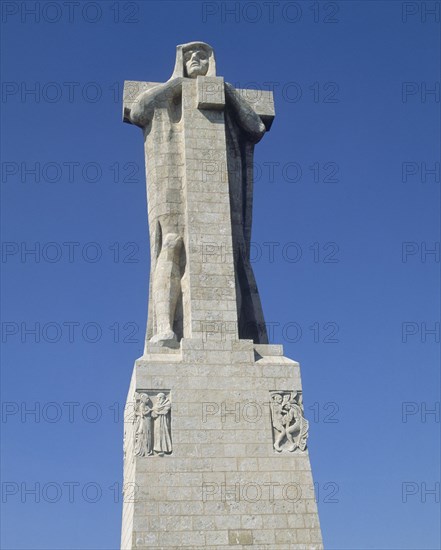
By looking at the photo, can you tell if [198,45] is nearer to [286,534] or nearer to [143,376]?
[143,376]

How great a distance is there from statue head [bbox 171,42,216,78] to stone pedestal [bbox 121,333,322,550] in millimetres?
6532

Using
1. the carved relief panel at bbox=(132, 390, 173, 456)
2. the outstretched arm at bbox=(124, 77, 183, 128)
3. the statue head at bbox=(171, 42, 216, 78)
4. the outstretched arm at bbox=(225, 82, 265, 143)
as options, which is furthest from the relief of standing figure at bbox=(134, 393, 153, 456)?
the statue head at bbox=(171, 42, 216, 78)

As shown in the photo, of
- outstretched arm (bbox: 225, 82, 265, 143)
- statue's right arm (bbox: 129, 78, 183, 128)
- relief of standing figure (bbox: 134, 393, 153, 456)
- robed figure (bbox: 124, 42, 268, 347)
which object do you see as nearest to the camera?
relief of standing figure (bbox: 134, 393, 153, 456)

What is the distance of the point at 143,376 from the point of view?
623 inches

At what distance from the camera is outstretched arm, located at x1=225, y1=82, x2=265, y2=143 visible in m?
18.9

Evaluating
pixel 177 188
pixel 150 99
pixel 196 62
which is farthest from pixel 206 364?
pixel 196 62

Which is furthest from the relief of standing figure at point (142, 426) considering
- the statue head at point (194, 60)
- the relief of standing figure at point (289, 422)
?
the statue head at point (194, 60)

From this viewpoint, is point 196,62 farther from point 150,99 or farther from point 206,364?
point 206,364

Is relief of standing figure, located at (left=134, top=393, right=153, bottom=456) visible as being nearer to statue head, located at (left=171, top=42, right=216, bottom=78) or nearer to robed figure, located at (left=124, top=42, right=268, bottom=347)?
robed figure, located at (left=124, top=42, right=268, bottom=347)

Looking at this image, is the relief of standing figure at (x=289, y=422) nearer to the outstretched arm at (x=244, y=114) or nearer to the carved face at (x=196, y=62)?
the outstretched arm at (x=244, y=114)

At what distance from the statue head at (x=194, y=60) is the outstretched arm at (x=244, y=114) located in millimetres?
761

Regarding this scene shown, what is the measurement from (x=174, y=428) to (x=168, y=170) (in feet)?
19.0

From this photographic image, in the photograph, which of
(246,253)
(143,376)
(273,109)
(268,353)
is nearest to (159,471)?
(143,376)

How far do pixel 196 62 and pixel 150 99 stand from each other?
5.24 feet
